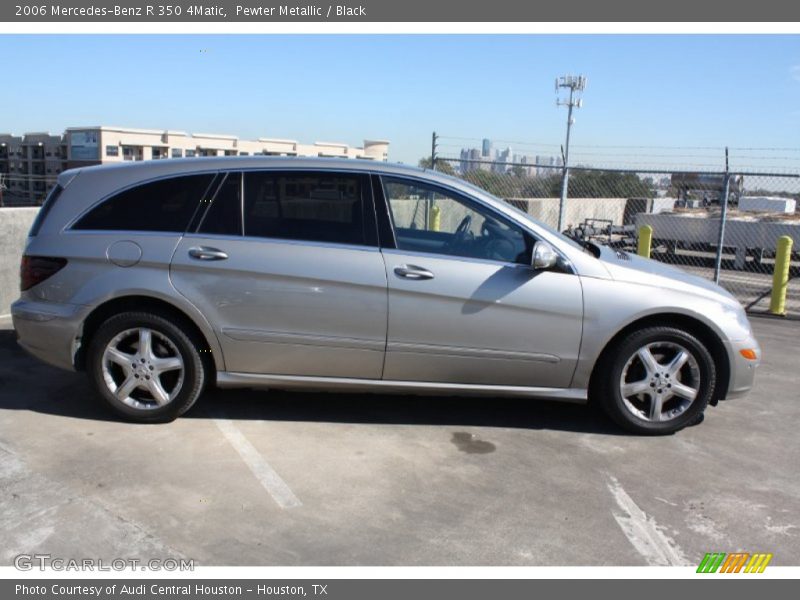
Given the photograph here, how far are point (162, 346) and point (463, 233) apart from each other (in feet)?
6.94

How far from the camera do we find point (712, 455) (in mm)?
4434

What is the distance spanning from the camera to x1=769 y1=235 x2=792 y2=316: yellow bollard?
891cm

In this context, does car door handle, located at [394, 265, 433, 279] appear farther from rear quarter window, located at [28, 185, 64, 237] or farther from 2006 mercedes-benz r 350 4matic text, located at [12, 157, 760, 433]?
rear quarter window, located at [28, 185, 64, 237]

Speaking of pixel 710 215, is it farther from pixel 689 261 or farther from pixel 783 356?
pixel 783 356

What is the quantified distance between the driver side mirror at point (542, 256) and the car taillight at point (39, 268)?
3025 millimetres

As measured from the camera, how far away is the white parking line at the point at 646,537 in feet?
10.4

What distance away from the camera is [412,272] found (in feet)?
14.3

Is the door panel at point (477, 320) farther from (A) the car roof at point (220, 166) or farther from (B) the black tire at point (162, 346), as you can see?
(B) the black tire at point (162, 346)

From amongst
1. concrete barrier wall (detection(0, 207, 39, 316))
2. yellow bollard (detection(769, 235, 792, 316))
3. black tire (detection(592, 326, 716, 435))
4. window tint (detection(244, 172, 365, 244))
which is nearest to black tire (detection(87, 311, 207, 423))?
window tint (detection(244, 172, 365, 244))

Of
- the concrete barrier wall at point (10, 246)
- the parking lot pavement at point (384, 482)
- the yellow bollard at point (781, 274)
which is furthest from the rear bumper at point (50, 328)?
the yellow bollard at point (781, 274)

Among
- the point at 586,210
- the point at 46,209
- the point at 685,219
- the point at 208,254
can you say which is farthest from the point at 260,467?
the point at 586,210

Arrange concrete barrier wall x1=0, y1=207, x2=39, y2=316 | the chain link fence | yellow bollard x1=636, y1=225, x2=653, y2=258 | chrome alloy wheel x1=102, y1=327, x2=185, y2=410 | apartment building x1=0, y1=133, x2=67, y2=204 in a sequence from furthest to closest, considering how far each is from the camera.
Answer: apartment building x1=0, y1=133, x2=67, y2=204 < the chain link fence < yellow bollard x1=636, y1=225, x2=653, y2=258 < concrete barrier wall x1=0, y1=207, x2=39, y2=316 < chrome alloy wheel x1=102, y1=327, x2=185, y2=410

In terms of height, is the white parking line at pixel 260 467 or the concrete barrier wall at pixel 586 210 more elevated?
the concrete barrier wall at pixel 586 210

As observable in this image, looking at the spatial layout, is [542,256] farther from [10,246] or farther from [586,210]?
[586,210]
